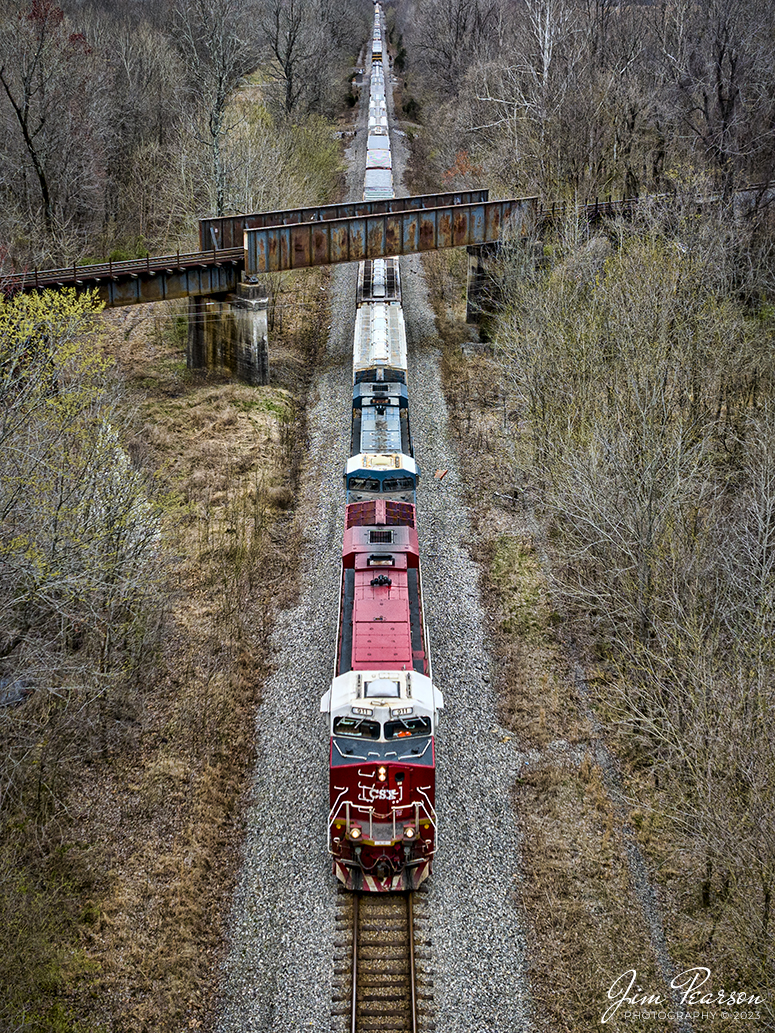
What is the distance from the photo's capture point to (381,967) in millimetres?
16891

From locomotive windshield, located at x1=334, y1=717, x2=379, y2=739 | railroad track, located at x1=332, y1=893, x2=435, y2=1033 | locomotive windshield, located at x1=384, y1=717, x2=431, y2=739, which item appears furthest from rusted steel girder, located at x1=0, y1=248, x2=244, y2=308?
railroad track, located at x1=332, y1=893, x2=435, y2=1033

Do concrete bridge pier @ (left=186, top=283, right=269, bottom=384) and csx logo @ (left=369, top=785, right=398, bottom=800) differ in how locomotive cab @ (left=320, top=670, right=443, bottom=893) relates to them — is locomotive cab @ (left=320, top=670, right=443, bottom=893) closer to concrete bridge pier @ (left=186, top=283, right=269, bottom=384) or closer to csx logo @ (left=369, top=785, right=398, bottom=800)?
csx logo @ (left=369, top=785, right=398, bottom=800)

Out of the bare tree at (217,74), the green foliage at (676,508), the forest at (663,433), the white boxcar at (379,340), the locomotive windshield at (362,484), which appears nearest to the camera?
the green foliage at (676,508)

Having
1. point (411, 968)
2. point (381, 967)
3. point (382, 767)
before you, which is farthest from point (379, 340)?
point (411, 968)

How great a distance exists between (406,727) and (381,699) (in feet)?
2.59

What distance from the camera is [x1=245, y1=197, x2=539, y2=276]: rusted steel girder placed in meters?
39.1

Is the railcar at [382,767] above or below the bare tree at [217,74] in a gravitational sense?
below

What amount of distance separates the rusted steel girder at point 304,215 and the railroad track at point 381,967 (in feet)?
101

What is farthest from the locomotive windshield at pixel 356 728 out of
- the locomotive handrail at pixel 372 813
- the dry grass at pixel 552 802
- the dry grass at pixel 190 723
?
the dry grass at pixel 552 802

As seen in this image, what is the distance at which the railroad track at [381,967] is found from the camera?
1603 centimetres

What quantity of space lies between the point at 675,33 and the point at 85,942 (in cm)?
5993

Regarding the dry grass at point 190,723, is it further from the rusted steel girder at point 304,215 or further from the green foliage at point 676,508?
the green foliage at point 676,508

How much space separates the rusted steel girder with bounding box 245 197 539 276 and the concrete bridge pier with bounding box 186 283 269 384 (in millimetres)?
1507

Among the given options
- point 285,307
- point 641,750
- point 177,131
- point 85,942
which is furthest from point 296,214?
point 85,942
